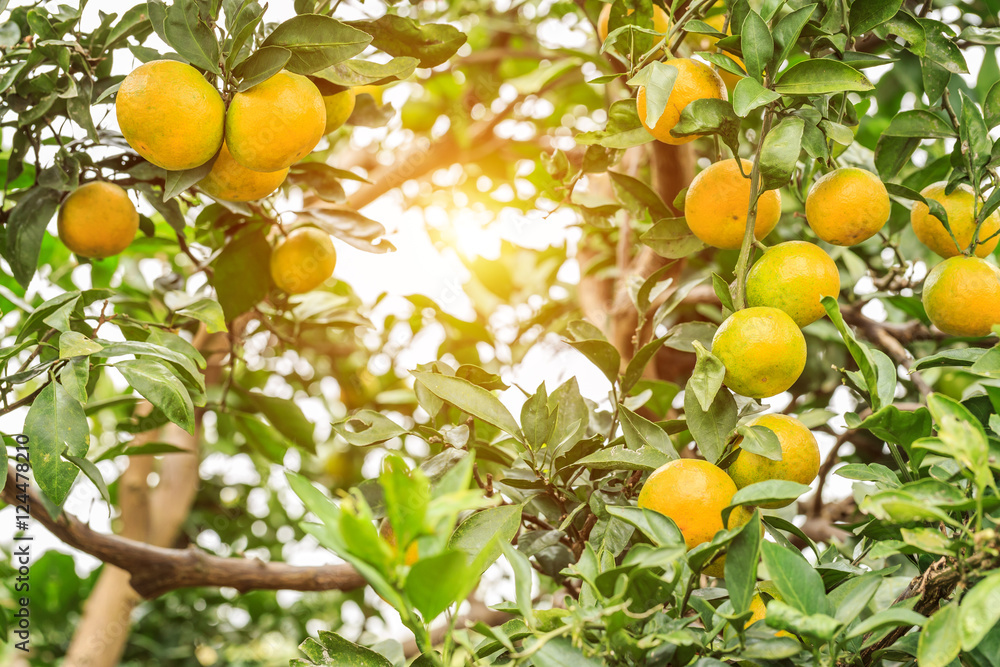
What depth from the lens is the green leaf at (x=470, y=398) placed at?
2.20 feet

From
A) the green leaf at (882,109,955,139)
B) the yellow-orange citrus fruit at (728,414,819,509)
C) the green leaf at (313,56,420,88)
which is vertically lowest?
the yellow-orange citrus fruit at (728,414,819,509)

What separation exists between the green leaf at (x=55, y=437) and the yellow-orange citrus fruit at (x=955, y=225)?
0.91m

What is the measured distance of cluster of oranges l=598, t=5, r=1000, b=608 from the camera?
0.58 metres

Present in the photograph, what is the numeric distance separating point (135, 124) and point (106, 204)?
11.8 inches

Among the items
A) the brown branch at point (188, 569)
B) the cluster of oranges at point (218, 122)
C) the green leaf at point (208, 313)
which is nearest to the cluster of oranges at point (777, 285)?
the cluster of oranges at point (218, 122)

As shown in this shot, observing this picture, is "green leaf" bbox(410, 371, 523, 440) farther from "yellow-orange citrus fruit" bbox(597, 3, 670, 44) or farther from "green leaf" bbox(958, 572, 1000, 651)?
"yellow-orange citrus fruit" bbox(597, 3, 670, 44)

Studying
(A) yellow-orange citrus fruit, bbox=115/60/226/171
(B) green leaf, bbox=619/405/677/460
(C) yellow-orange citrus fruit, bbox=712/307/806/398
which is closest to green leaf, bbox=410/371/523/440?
(B) green leaf, bbox=619/405/677/460

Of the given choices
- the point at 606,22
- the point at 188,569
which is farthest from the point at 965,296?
the point at 188,569

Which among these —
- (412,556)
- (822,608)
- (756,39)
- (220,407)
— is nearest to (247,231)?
(220,407)

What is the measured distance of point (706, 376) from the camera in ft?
1.95

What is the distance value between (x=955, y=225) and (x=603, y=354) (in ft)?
1.33

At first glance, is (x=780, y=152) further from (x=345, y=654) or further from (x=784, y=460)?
(x=345, y=654)

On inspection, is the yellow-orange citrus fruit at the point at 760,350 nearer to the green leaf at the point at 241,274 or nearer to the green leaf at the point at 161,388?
the green leaf at the point at 161,388

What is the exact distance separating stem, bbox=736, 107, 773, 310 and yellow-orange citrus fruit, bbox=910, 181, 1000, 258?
23cm
